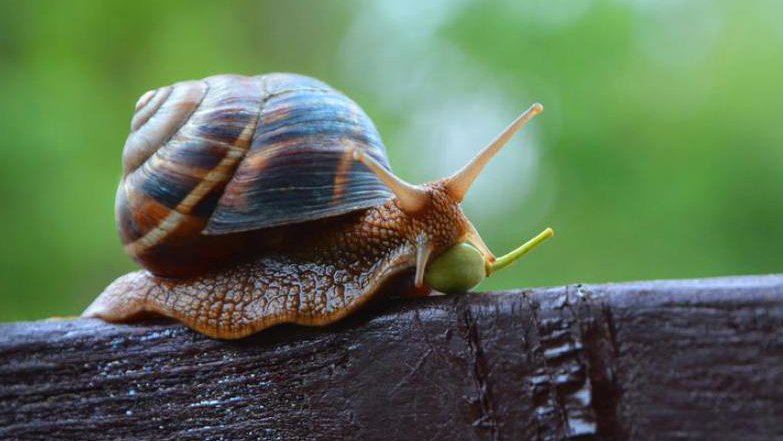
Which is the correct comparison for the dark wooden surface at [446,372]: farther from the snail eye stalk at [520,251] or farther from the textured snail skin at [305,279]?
the snail eye stalk at [520,251]

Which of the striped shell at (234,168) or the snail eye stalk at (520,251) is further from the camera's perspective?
the striped shell at (234,168)

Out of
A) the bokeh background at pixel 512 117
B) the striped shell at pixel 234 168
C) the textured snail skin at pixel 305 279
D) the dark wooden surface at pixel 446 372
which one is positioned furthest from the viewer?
the bokeh background at pixel 512 117

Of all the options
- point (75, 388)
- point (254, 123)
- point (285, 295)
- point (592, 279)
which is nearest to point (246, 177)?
point (254, 123)

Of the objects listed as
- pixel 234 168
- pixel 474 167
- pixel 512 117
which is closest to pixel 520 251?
pixel 474 167

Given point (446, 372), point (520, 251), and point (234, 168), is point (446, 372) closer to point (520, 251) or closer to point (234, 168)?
point (520, 251)

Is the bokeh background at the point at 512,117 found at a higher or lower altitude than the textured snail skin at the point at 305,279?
higher

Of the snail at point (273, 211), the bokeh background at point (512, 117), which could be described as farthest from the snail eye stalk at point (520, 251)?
the bokeh background at point (512, 117)

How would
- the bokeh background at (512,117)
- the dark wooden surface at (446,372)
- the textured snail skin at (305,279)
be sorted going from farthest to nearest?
1. the bokeh background at (512,117)
2. the textured snail skin at (305,279)
3. the dark wooden surface at (446,372)
